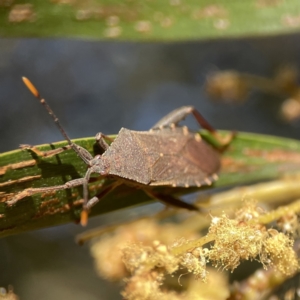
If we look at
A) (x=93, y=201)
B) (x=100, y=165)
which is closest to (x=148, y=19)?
(x=100, y=165)

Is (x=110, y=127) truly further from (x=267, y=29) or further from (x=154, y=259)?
(x=154, y=259)

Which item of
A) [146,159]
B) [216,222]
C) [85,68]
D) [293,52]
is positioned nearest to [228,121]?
[293,52]

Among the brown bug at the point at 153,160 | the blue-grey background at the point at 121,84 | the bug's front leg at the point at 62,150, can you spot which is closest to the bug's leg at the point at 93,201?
the brown bug at the point at 153,160

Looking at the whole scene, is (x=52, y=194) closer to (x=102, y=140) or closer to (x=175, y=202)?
(x=102, y=140)

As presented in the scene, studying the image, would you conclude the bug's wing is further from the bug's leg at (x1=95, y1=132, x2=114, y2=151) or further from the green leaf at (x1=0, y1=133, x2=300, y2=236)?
the bug's leg at (x1=95, y1=132, x2=114, y2=151)

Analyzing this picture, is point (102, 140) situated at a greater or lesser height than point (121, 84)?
greater

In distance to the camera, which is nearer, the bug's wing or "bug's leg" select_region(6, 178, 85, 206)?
"bug's leg" select_region(6, 178, 85, 206)

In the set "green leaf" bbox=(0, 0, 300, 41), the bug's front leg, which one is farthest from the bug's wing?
"green leaf" bbox=(0, 0, 300, 41)
